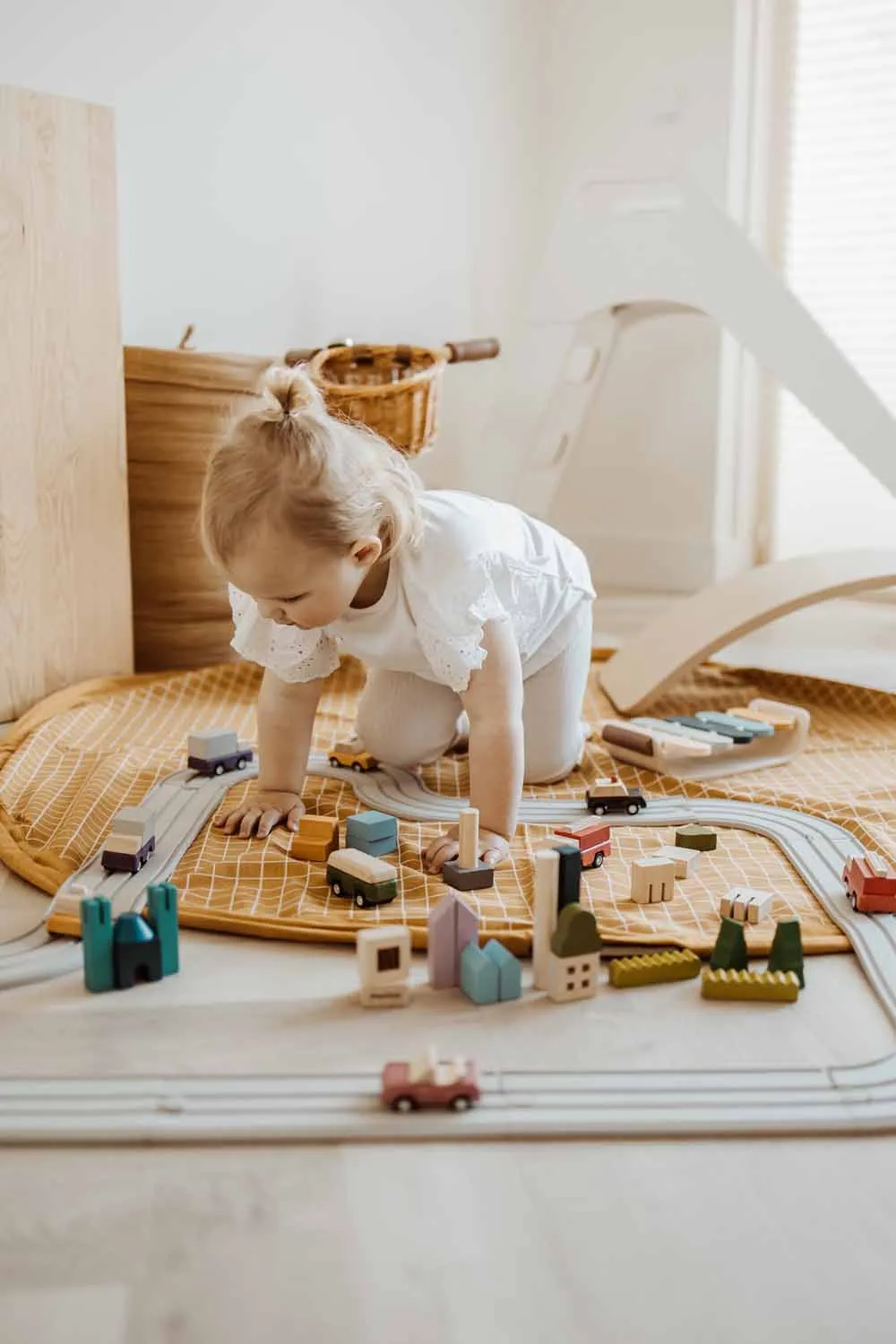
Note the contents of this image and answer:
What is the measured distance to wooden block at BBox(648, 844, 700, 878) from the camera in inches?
50.9

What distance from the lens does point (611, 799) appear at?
1502 mm

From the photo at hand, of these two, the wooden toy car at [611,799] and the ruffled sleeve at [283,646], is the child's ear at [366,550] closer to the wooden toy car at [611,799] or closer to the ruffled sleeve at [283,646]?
the ruffled sleeve at [283,646]

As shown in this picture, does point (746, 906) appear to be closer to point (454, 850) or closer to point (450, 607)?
point (454, 850)

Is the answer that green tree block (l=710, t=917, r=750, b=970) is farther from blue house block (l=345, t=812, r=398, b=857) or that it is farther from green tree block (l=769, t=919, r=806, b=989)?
blue house block (l=345, t=812, r=398, b=857)

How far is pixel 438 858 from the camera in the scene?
4.27ft

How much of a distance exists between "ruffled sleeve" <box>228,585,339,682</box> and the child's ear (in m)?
0.18

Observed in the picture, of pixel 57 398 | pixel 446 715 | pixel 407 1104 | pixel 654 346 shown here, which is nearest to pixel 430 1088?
pixel 407 1104

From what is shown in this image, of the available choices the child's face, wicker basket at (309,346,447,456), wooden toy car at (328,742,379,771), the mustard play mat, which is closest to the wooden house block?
the mustard play mat

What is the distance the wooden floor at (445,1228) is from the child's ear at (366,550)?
1.53 feet

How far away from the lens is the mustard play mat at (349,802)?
3.93ft

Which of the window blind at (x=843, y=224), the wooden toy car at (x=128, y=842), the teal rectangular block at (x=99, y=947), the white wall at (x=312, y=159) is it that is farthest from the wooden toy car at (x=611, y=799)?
the window blind at (x=843, y=224)

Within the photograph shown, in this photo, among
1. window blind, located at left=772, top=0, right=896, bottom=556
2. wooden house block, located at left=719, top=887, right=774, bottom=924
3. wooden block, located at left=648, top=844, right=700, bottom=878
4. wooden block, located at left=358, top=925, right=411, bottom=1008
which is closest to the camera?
wooden block, located at left=358, top=925, right=411, bottom=1008

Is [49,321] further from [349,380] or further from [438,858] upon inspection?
[438,858]

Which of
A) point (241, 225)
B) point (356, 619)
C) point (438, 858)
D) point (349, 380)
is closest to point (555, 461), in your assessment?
point (349, 380)
